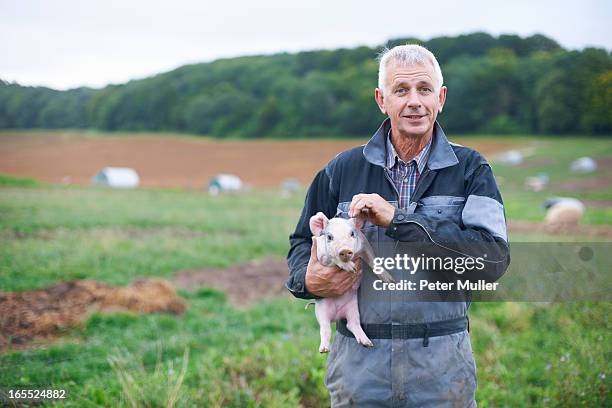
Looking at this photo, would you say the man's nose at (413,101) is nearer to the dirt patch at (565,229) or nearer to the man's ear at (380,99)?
the man's ear at (380,99)

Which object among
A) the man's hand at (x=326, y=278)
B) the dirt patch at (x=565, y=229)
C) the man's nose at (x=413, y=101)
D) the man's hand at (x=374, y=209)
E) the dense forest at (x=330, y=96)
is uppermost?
the dense forest at (x=330, y=96)

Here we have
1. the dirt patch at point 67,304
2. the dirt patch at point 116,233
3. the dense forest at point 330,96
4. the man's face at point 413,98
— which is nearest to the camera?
the man's face at point 413,98

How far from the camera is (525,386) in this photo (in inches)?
192

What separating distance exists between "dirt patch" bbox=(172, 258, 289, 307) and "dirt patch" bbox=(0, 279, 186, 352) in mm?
1023

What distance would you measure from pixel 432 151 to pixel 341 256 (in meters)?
0.63

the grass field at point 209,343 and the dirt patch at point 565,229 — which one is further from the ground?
the grass field at point 209,343

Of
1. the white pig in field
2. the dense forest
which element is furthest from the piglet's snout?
the dense forest

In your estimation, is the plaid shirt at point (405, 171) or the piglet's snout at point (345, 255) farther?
the plaid shirt at point (405, 171)

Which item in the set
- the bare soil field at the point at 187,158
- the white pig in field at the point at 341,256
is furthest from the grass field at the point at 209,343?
the bare soil field at the point at 187,158

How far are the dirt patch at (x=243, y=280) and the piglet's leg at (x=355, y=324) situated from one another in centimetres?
592

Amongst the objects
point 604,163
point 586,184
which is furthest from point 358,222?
point 604,163

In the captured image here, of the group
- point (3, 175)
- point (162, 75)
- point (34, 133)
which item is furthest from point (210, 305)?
point (162, 75)

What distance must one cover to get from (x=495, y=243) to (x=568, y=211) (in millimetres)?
13788

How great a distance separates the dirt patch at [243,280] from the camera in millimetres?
8781
